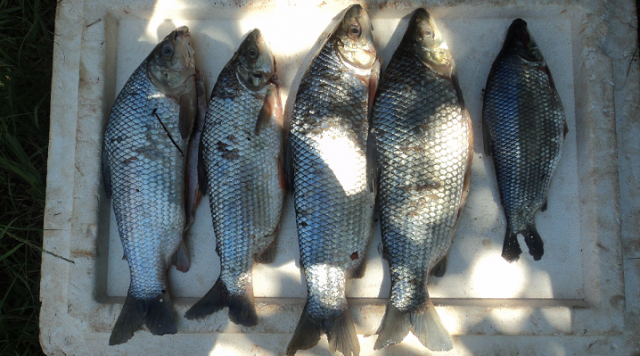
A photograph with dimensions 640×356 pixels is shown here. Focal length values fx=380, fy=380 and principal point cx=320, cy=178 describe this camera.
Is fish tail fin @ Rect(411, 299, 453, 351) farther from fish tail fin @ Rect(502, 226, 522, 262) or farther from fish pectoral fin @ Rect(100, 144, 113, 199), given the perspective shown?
fish pectoral fin @ Rect(100, 144, 113, 199)

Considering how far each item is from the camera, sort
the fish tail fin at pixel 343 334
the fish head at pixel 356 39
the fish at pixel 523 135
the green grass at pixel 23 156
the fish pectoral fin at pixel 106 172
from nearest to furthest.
Answer: the fish tail fin at pixel 343 334 → the fish at pixel 523 135 → the fish head at pixel 356 39 → the fish pectoral fin at pixel 106 172 → the green grass at pixel 23 156

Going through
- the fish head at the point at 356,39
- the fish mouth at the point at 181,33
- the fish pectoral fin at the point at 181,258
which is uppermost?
the fish mouth at the point at 181,33

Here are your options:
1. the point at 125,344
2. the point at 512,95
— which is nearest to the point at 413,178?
the point at 512,95

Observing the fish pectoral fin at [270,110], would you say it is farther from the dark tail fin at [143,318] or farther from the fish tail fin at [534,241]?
the fish tail fin at [534,241]

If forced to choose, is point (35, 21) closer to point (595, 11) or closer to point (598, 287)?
point (595, 11)

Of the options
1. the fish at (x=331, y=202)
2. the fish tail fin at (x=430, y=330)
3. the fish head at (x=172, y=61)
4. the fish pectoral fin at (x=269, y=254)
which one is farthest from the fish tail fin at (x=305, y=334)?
the fish head at (x=172, y=61)

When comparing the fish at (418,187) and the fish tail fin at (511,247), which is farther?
the fish tail fin at (511,247)

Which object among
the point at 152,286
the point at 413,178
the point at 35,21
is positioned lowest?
the point at 152,286
